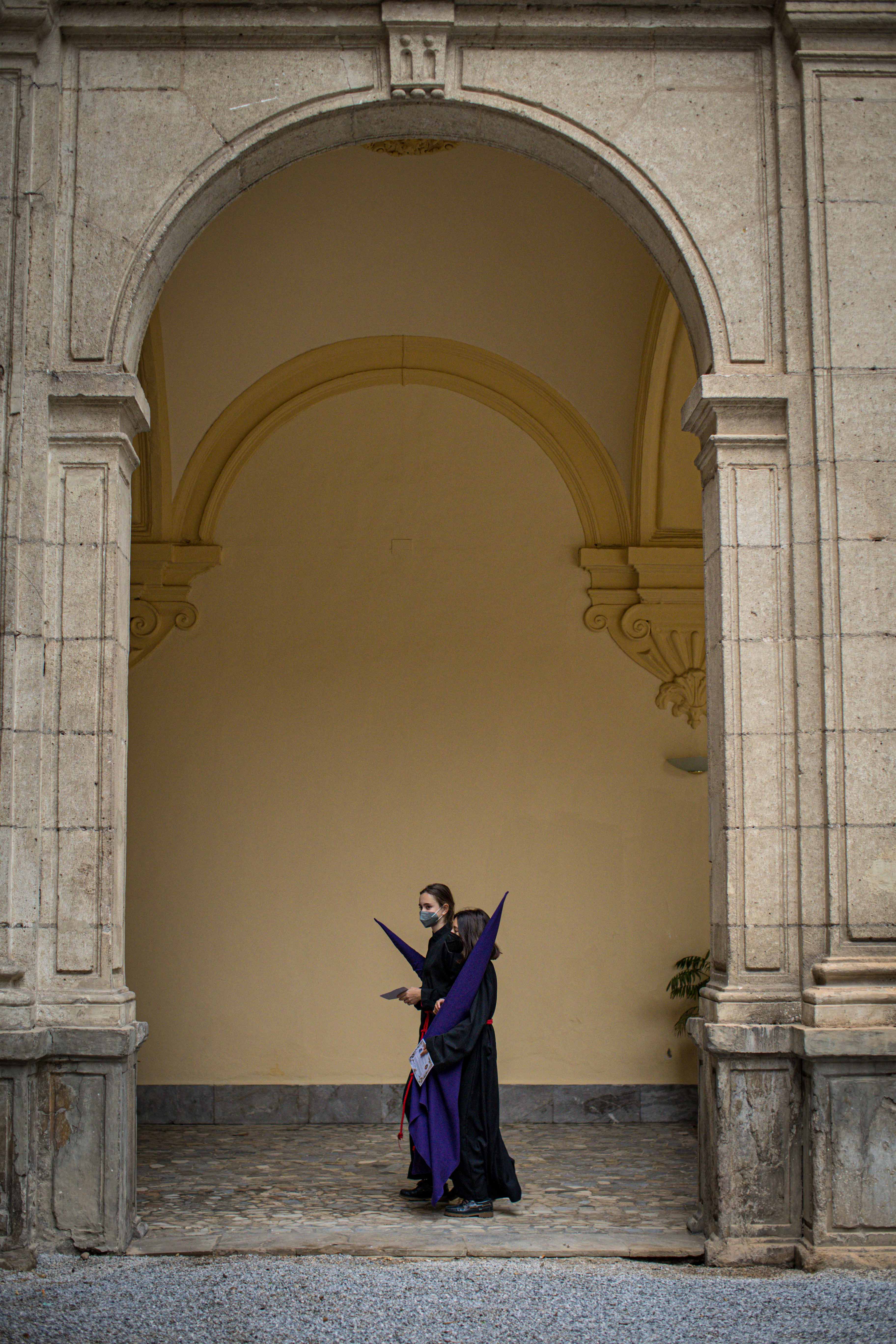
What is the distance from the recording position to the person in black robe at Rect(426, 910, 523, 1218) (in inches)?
234

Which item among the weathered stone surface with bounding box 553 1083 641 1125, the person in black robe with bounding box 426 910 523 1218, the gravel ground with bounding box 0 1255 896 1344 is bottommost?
the weathered stone surface with bounding box 553 1083 641 1125

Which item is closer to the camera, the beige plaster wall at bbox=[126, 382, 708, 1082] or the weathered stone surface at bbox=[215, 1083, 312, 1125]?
the weathered stone surface at bbox=[215, 1083, 312, 1125]

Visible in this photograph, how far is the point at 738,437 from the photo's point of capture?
18.3 feet

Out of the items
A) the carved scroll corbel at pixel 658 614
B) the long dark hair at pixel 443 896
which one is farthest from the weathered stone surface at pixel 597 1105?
the long dark hair at pixel 443 896

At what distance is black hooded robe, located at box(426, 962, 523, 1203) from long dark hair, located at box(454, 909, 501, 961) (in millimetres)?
118

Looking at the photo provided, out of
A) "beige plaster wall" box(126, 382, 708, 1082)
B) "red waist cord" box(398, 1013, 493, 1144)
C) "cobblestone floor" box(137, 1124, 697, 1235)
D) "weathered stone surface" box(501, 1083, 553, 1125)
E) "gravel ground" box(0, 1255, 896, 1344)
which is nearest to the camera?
"gravel ground" box(0, 1255, 896, 1344)

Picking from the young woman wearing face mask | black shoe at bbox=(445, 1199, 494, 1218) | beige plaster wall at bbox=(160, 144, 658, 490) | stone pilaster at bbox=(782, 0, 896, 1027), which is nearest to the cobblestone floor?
black shoe at bbox=(445, 1199, 494, 1218)

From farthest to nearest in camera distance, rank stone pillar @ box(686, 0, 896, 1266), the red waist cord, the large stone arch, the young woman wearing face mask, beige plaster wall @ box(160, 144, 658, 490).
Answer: beige plaster wall @ box(160, 144, 658, 490) < the young woman wearing face mask < the red waist cord < the large stone arch < stone pillar @ box(686, 0, 896, 1266)

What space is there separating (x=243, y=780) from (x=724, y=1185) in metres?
4.64

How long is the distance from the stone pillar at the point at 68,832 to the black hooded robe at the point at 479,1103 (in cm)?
145

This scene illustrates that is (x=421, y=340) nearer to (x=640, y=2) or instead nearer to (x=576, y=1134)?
(x=640, y=2)

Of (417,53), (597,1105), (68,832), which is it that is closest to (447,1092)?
(68,832)

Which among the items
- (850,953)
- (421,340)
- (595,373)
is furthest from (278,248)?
(850,953)

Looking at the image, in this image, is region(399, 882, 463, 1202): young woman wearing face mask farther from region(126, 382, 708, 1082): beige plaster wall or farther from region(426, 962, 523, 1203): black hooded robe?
region(126, 382, 708, 1082): beige plaster wall
